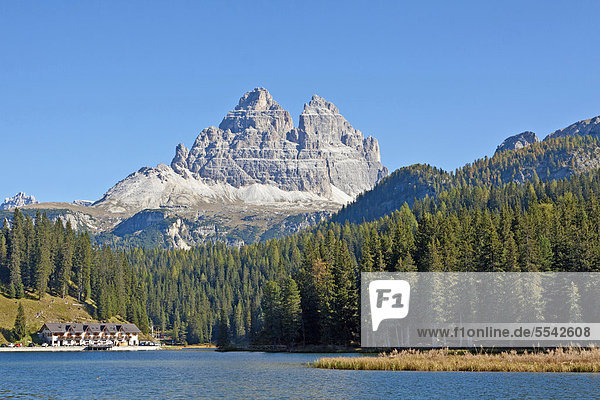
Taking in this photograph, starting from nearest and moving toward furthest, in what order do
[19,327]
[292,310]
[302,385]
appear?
[302,385] < [292,310] < [19,327]

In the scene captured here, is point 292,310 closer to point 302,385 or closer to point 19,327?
point 302,385

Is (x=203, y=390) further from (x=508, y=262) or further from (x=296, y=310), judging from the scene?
(x=296, y=310)

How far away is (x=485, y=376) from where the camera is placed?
3002 inches

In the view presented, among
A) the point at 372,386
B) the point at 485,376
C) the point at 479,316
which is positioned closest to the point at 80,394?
the point at 372,386

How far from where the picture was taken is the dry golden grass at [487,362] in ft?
257
